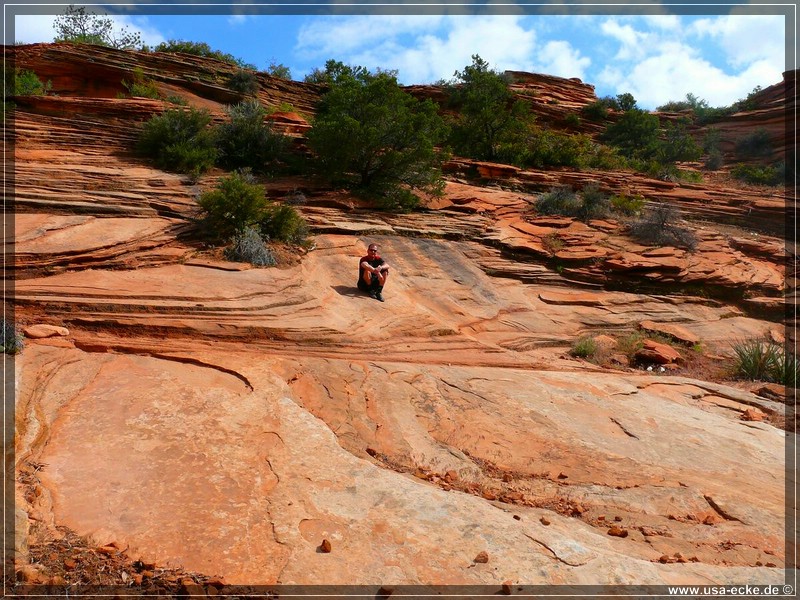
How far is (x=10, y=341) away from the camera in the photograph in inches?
216

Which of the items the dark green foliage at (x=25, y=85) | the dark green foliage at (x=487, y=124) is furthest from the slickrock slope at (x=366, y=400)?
the dark green foliage at (x=487, y=124)

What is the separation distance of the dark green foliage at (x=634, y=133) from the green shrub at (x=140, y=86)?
2081cm

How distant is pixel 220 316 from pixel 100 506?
392 cm

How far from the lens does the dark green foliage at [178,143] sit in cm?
1267

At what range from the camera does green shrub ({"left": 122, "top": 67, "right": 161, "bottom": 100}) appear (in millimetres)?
16312

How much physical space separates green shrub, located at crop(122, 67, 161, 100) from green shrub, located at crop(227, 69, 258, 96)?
2.86m

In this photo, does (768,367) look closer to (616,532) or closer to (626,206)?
(616,532)

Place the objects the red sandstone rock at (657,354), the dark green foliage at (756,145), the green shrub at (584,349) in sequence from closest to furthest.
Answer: the green shrub at (584,349), the red sandstone rock at (657,354), the dark green foliage at (756,145)

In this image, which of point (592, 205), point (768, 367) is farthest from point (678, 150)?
point (768, 367)

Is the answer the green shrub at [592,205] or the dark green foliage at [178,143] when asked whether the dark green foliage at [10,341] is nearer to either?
the dark green foliage at [178,143]

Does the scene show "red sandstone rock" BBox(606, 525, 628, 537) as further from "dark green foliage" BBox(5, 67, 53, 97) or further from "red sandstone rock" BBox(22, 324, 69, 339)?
"dark green foliage" BBox(5, 67, 53, 97)

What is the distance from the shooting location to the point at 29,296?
6832 millimetres

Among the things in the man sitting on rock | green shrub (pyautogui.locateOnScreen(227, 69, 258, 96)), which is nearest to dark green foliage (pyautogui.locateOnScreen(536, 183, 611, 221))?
the man sitting on rock

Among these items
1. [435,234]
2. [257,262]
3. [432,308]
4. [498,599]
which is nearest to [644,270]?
[435,234]
